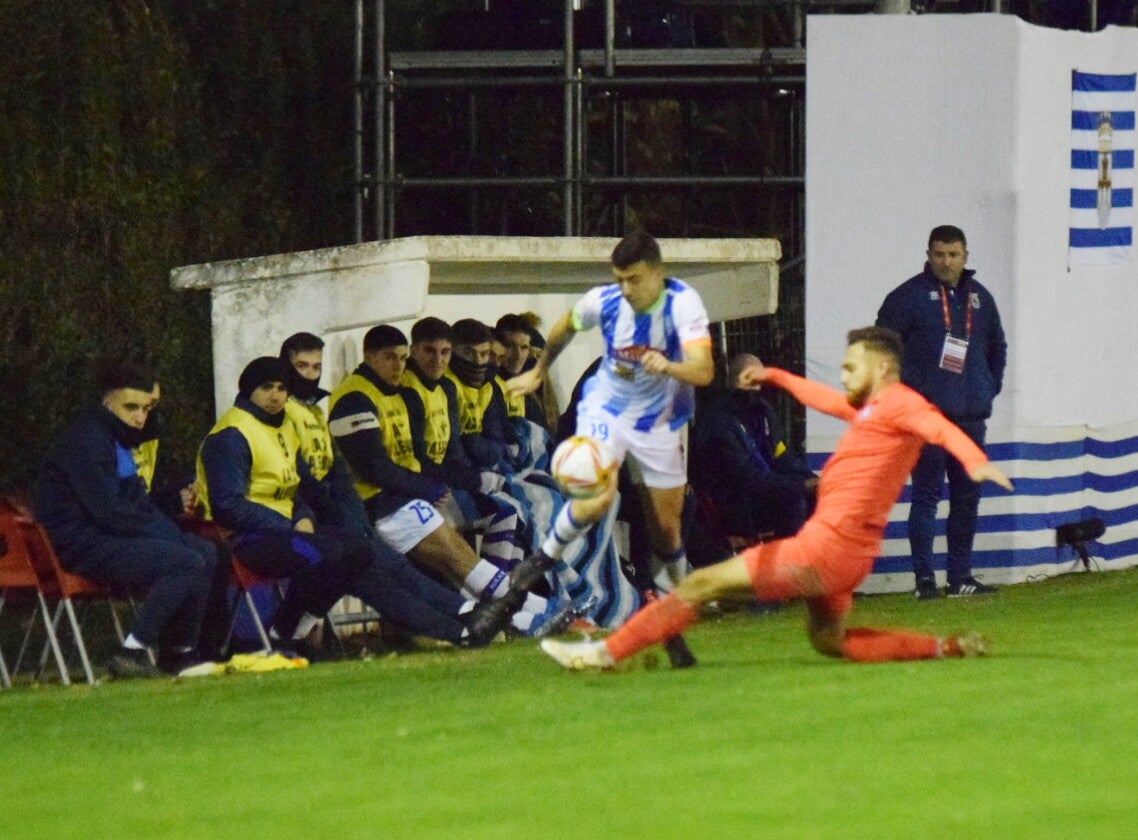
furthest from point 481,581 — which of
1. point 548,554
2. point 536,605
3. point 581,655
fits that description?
point 581,655

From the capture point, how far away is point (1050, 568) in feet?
49.9

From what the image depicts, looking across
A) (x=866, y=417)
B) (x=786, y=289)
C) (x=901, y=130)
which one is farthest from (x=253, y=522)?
(x=786, y=289)

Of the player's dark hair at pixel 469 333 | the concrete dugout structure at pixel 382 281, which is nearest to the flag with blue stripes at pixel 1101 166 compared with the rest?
the concrete dugout structure at pixel 382 281

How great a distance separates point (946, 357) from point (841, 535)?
4.53 m

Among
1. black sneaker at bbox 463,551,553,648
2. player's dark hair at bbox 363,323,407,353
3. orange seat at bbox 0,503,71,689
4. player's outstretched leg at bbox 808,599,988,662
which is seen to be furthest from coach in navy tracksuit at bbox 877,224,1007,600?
orange seat at bbox 0,503,71,689

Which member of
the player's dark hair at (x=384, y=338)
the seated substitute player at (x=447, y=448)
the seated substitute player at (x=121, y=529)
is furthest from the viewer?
the seated substitute player at (x=447, y=448)

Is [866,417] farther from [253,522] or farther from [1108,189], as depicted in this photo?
[1108,189]

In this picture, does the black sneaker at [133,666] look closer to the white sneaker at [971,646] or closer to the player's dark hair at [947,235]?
the white sneaker at [971,646]

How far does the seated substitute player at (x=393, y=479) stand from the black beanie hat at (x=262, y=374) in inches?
31.8

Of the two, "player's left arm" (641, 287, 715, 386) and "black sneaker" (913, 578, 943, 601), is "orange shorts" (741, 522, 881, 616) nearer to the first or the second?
"player's left arm" (641, 287, 715, 386)

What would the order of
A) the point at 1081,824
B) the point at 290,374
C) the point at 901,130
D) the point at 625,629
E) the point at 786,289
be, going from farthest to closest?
the point at 786,289
the point at 901,130
the point at 290,374
the point at 625,629
the point at 1081,824

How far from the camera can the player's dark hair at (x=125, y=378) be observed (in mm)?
11094

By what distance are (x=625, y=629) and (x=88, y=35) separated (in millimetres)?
8672

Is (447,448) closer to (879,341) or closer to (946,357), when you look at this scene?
(946,357)
